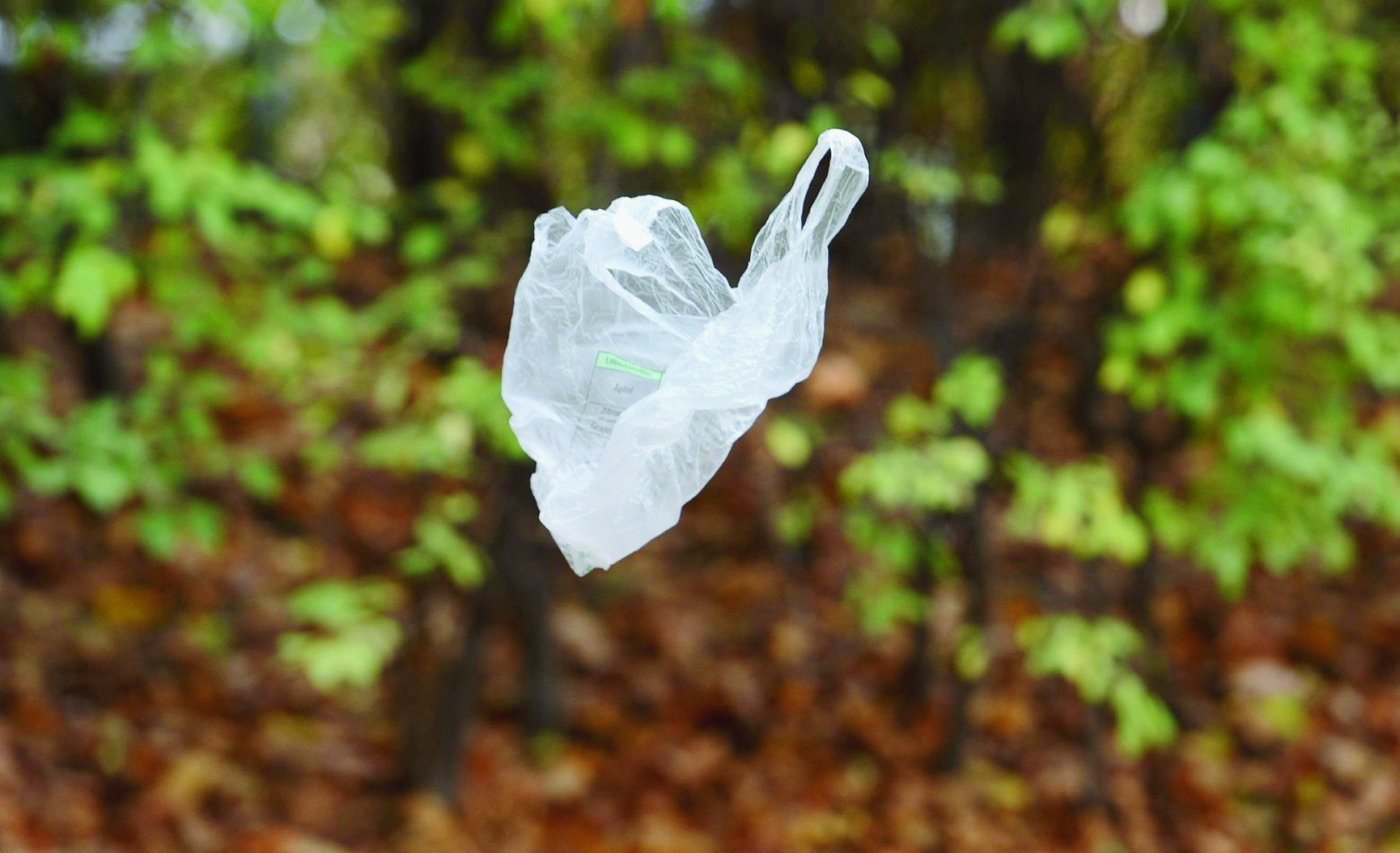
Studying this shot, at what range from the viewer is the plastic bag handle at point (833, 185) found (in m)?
1.19

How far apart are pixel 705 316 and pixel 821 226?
0.17 m

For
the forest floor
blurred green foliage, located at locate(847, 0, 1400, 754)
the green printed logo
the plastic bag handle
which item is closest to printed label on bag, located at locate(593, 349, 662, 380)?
the green printed logo

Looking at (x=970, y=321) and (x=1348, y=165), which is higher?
(x=970, y=321)

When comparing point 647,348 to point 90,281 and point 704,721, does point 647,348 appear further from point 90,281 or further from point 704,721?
point 704,721

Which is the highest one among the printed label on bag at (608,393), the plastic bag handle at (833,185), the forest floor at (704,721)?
the forest floor at (704,721)

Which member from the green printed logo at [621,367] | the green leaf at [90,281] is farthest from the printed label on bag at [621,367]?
the green leaf at [90,281]

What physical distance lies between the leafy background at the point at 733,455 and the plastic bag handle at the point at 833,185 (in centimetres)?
128

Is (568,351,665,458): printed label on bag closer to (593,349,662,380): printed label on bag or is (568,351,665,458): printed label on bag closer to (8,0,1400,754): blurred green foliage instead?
(593,349,662,380): printed label on bag

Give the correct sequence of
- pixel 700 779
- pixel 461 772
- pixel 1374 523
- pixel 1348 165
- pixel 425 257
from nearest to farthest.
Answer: pixel 425 257
pixel 1348 165
pixel 461 772
pixel 700 779
pixel 1374 523

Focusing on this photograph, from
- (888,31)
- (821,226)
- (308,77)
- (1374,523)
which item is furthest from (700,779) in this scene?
(308,77)

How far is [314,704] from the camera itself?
3.35 m

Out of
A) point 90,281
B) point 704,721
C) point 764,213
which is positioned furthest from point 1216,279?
point 90,281

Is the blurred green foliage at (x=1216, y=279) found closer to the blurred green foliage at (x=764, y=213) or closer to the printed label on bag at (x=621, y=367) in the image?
the blurred green foliage at (x=764, y=213)

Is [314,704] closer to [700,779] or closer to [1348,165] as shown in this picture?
[700,779]
